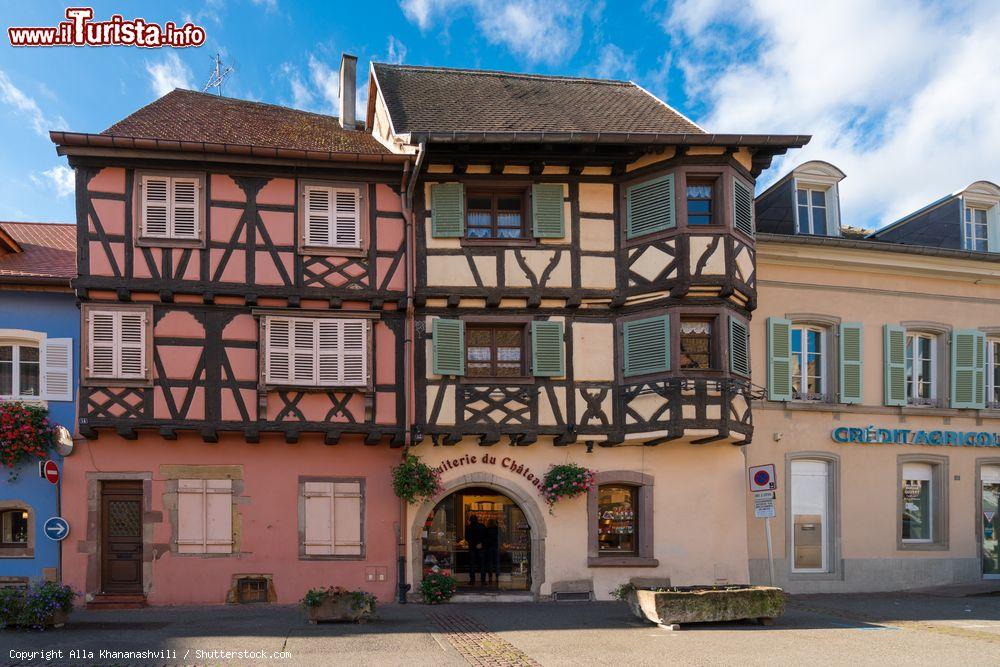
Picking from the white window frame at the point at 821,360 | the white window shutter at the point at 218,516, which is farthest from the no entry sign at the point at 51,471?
the white window frame at the point at 821,360

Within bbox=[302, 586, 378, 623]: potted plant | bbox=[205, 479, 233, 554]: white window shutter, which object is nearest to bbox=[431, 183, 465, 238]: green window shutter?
bbox=[205, 479, 233, 554]: white window shutter

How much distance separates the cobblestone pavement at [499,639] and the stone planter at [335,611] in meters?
0.15

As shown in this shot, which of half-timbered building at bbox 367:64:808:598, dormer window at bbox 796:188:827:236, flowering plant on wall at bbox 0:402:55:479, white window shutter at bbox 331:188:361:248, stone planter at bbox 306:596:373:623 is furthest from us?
dormer window at bbox 796:188:827:236

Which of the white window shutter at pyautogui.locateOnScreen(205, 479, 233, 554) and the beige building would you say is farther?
the beige building

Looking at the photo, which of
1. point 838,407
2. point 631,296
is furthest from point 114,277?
point 838,407

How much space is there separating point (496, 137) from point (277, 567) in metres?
8.02

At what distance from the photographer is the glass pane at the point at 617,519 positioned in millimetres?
15781

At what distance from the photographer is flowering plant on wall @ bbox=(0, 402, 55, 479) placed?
47.3 ft

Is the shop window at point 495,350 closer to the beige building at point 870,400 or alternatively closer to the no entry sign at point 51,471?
the beige building at point 870,400

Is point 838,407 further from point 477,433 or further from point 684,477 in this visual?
point 477,433

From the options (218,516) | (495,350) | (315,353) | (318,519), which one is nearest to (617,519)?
(495,350)

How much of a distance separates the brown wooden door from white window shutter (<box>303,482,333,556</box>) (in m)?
2.75

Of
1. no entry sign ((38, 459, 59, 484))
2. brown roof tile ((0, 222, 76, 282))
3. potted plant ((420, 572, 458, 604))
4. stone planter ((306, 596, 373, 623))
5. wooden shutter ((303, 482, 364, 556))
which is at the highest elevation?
brown roof tile ((0, 222, 76, 282))

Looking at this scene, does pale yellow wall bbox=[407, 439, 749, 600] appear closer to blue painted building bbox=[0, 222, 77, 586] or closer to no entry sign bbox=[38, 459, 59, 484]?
no entry sign bbox=[38, 459, 59, 484]
